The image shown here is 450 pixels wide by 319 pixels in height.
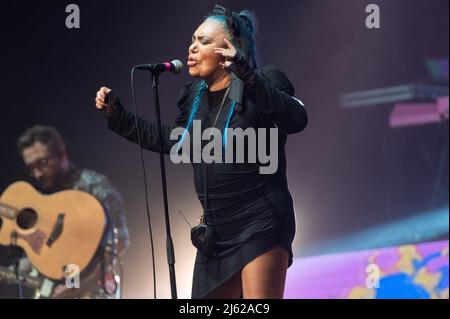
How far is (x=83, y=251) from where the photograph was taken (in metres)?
5.05

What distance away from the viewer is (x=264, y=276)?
2.67 m

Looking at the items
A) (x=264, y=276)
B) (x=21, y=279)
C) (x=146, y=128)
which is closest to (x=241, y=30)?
(x=146, y=128)

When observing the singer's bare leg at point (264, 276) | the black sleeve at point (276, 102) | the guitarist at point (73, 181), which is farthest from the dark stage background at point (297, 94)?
the black sleeve at point (276, 102)

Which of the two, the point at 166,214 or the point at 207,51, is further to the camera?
the point at 207,51

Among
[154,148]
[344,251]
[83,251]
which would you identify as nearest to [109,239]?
[83,251]

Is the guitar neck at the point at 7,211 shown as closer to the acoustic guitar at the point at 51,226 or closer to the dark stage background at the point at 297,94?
the acoustic guitar at the point at 51,226

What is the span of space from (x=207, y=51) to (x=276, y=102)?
45cm

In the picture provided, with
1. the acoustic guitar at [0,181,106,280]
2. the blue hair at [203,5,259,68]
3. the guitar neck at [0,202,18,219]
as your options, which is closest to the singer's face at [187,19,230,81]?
the blue hair at [203,5,259,68]

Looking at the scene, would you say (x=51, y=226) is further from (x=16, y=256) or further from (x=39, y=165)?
(x=39, y=165)

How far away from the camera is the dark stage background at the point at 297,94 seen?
513cm

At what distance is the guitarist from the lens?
514 cm

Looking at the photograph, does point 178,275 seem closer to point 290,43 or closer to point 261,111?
point 290,43

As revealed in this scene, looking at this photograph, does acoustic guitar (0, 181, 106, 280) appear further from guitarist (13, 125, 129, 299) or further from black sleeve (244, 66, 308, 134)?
black sleeve (244, 66, 308, 134)

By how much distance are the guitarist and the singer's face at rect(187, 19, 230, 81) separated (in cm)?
254
